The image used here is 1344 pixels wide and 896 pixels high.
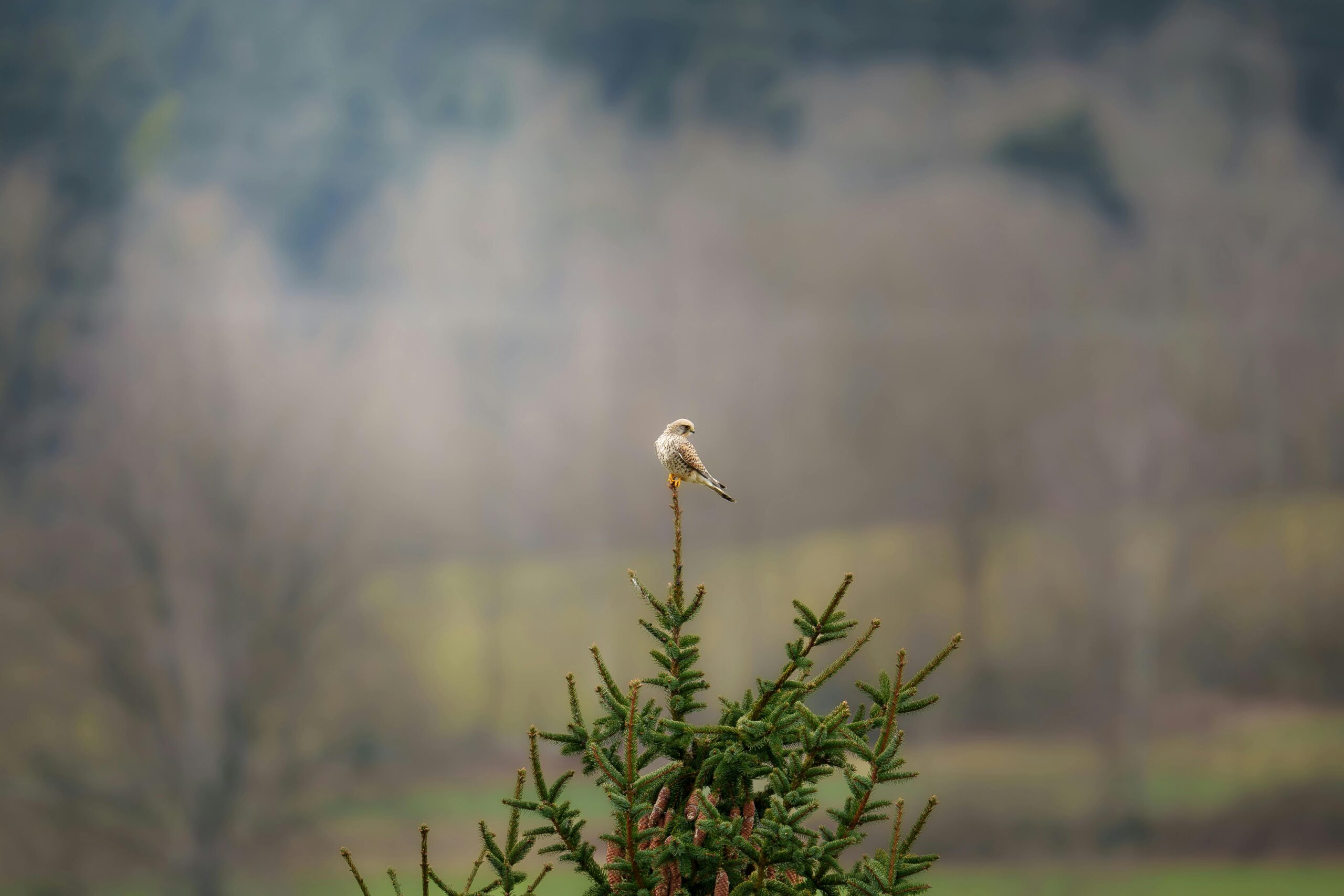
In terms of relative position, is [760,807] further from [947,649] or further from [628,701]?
[947,649]

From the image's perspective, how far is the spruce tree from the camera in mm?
2148

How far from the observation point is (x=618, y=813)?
2193mm

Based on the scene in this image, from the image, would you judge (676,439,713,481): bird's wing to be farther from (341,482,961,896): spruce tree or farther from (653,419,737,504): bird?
(341,482,961,896): spruce tree

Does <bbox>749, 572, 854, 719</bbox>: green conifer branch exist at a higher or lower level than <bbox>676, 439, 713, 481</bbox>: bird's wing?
lower

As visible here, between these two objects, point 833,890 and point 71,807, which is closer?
point 833,890

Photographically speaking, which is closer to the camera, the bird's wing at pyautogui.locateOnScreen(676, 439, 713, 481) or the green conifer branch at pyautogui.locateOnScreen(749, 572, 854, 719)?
the green conifer branch at pyautogui.locateOnScreen(749, 572, 854, 719)

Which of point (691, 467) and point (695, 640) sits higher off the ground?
point (691, 467)

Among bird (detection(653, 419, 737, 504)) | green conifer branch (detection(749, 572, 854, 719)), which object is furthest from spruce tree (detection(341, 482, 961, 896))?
bird (detection(653, 419, 737, 504))

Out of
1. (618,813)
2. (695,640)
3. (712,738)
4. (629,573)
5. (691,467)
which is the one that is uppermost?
(691,467)

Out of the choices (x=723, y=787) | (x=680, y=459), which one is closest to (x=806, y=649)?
(x=723, y=787)

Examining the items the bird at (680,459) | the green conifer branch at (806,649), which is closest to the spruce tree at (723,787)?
the green conifer branch at (806,649)

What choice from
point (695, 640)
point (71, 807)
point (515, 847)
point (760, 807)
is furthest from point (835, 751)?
point (71, 807)

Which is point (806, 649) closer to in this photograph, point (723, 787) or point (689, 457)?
point (723, 787)

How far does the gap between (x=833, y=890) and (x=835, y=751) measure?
0.30 meters
